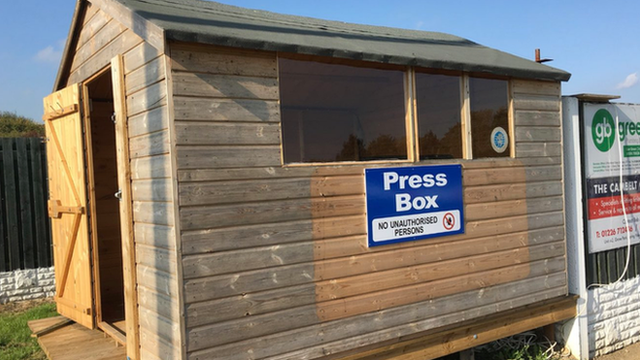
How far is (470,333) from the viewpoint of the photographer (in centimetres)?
490

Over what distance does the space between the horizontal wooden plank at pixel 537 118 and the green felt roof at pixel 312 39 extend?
366 millimetres

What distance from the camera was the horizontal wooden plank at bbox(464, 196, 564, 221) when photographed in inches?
192

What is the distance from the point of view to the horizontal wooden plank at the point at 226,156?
11.3 feet

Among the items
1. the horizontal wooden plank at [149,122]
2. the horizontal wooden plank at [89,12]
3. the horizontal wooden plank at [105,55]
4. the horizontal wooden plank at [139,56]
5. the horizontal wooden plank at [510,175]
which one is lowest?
the horizontal wooden plank at [510,175]

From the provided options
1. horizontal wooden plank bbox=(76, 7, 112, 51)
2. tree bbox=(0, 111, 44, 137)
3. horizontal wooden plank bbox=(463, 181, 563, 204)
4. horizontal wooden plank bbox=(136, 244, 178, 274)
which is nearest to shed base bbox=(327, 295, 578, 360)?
horizontal wooden plank bbox=(463, 181, 563, 204)

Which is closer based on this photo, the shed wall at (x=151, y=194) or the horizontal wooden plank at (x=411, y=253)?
the shed wall at (x=151, y=194)

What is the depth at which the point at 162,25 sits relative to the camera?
3.34 metres

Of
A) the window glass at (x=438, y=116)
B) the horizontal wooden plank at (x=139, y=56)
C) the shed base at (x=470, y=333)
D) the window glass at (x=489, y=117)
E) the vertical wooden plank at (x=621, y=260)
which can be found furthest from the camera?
the vertical wooden plank at (x=621, y=260)

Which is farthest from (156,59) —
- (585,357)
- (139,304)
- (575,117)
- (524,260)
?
(585,357)

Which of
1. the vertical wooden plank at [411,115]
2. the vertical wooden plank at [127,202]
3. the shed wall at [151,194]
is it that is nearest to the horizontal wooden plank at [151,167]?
the shed wall at [151,194]

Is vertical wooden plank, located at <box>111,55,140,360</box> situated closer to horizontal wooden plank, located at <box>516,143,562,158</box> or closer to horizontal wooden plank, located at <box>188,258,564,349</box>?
horizontal wooden plank, located at <box>188,258,564,349</box>

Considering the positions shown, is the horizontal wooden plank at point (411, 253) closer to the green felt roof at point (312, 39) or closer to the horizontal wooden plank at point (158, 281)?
the horizontal wooden plank at point (158, 281)

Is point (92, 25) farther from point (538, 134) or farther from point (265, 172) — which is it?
point (538, 134)

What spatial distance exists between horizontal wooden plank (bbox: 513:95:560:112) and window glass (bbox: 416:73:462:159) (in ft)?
2.57
